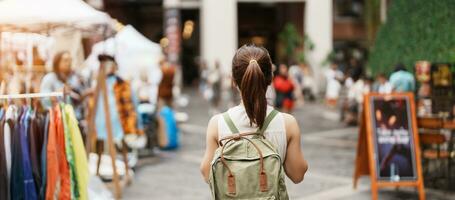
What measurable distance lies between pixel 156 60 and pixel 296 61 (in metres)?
13.6

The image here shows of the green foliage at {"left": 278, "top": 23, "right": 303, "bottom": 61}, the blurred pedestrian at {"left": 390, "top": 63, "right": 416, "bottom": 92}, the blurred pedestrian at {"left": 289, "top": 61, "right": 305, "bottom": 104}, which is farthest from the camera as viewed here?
the green foliage at {"left": 278, "top": 23, "right": 303, "bottom": 61}

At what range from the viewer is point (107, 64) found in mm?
9430

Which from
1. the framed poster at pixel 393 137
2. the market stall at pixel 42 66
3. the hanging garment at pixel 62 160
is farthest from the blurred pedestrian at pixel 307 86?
the hanging garment at pixel 62 160

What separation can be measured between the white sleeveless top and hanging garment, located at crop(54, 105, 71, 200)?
2.73 metres

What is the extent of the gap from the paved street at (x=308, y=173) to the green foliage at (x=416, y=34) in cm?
189

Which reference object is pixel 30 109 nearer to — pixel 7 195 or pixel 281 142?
pixel 7 195

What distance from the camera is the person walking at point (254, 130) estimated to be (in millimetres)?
3402

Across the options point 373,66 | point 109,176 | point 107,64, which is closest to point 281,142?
point 107,64

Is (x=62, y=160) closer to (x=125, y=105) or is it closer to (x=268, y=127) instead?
(x=268, y=127)

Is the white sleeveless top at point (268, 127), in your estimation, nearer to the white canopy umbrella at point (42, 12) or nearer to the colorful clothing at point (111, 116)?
the white canopy umbrella at point (42, 12)

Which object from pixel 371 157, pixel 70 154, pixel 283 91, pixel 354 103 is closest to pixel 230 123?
pixel 70 154

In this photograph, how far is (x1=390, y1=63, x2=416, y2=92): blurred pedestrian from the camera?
33.5ft

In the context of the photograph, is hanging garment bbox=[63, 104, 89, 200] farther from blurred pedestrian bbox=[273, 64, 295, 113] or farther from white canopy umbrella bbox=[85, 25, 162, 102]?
blurred pedestrian bbox=[273, 64, 295, 113]

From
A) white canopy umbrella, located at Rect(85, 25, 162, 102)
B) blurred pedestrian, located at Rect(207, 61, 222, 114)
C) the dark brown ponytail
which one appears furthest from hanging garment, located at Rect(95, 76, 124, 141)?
blurred pedestrian, located at Rect(207, 61, 222, 114)
